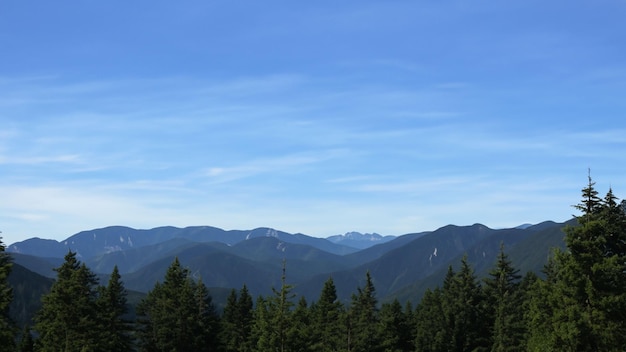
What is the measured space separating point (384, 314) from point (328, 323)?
10.0m

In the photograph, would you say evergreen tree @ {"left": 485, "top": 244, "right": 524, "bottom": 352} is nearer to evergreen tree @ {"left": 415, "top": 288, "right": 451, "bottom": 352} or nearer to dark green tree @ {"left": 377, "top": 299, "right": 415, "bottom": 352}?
evergreen tree @ {"left": 415, "top": 288, "right": 451, "bottom": 352}

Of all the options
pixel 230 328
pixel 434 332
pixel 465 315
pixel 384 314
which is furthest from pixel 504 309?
pixel 230 328

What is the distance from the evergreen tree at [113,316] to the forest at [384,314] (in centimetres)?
19

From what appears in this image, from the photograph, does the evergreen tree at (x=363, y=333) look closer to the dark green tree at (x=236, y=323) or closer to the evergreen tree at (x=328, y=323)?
the evergreen tree at (x=328, y=323)

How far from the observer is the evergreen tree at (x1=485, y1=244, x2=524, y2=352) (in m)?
66.1

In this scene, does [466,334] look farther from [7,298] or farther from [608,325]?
[7,298]

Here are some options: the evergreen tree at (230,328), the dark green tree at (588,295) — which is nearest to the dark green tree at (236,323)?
the evergreen tree at (230,328)

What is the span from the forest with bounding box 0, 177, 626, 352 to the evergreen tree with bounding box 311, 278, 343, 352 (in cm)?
18

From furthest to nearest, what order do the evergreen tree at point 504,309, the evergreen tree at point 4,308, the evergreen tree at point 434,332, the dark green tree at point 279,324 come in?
the evergreen tree at point 434,332, the evergreen tree at point 504,309, the dark green tree at point 279,324, the evergreen tree at point 4,308

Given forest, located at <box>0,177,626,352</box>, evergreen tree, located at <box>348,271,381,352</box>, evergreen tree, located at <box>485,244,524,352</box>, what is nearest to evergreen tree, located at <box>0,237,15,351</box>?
forest, located at <box>0,177,626,352</box>

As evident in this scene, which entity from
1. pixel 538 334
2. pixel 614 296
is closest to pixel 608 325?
pixel 614 296

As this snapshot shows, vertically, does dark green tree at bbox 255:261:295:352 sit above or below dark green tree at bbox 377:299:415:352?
above

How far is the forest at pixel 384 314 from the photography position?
115 feet

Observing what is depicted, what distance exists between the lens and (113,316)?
67.8 meters
